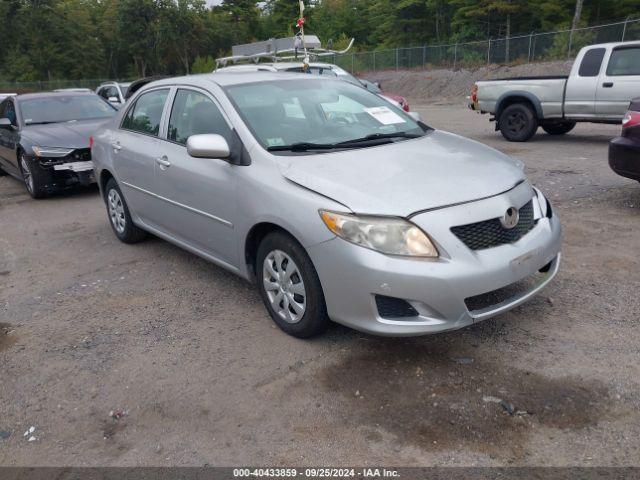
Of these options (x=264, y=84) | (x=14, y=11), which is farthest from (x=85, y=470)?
(x=14, y=11)

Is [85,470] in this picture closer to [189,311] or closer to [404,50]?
[189,311]

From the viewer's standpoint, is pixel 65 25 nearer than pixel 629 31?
No

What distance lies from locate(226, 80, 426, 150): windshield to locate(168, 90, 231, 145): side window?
7.2 inches

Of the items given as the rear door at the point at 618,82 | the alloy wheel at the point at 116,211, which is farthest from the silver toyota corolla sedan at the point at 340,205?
the rear door at the point at 618,82

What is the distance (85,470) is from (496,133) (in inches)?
486

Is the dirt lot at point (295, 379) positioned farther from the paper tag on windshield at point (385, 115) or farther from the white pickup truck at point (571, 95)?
the white pickup truck at point (571, 95)

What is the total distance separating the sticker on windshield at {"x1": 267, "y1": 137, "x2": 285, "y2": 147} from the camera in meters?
3.96

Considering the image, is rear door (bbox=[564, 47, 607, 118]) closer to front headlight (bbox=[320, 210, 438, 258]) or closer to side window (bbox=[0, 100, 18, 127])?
front headlight (bbox=[320, 210, 438, 258])

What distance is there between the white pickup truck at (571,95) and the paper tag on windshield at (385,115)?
23.4ft

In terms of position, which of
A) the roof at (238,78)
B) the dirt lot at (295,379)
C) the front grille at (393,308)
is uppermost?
the roof at (238,78)

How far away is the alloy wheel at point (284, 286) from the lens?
361 centimetres

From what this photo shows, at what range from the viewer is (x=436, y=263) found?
310cm

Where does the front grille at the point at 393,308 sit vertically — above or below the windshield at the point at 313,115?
below

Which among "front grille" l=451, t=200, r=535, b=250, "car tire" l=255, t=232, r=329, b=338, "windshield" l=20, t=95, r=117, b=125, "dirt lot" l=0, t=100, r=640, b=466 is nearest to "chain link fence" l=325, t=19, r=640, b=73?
"windshield" l=20, t=95, r=117, b=125
